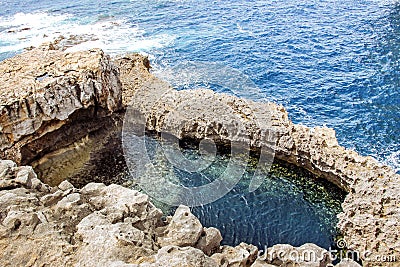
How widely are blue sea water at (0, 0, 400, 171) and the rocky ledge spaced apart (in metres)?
12.6

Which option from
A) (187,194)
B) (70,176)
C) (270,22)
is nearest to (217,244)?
(187,194)

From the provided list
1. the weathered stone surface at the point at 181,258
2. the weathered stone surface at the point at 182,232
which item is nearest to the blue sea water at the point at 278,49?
the weathered stone surface at the point at 182,232

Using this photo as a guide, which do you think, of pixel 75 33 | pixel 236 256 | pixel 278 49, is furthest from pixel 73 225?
pixel 75 33

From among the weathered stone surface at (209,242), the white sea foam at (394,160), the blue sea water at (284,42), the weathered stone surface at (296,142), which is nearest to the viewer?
the weathered stone surface at (209,242)

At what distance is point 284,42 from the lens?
3706 centimetres

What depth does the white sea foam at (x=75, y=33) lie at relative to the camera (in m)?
41.2

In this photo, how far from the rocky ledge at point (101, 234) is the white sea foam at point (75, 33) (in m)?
27.2

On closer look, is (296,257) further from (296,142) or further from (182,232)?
(296,142)

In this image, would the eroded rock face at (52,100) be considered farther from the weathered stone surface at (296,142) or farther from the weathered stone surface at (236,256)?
the weathered stone surface at (236,256)

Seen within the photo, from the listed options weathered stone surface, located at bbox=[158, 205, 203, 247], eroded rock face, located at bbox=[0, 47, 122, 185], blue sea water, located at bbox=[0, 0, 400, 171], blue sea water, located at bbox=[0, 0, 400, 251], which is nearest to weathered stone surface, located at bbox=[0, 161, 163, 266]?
weathered stone surface, located at bbox=[158, 205, 203, 247]

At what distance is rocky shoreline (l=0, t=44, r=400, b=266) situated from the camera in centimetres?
1116

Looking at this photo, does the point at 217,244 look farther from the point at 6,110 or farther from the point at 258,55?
the point at 258,55

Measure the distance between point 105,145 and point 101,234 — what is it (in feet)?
42.1

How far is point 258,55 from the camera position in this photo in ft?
115
